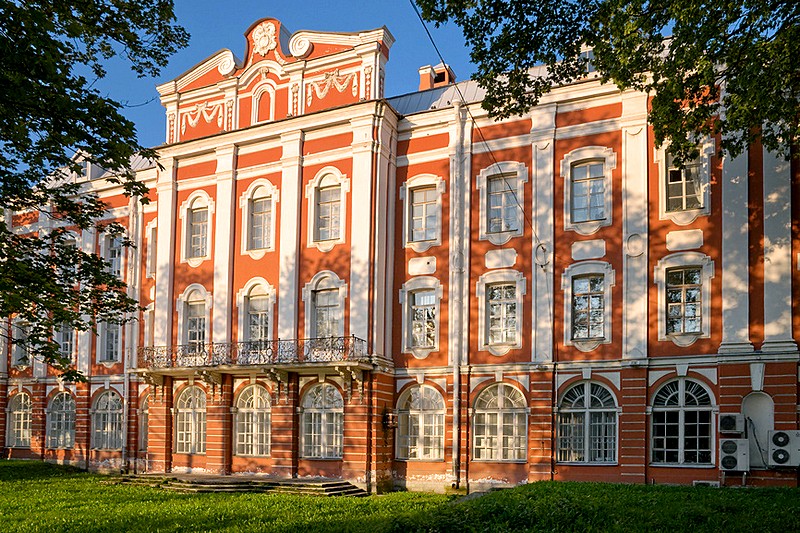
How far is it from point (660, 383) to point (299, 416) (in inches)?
366

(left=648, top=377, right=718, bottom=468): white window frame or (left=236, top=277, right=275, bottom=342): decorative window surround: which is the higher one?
(left=236, top=277, right=275, bottom=342): decorative window surround

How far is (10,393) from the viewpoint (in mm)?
29438

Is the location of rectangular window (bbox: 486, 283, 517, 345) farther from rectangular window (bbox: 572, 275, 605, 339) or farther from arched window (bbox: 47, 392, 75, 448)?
arched window (bbox: 47, 392, 75, 448)

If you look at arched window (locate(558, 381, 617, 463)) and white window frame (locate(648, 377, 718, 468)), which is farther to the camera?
arched window (locate(558, 381, 617, 463))

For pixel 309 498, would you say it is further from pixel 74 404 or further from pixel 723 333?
pixel 74 404

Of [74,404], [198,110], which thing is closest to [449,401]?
[198,110]

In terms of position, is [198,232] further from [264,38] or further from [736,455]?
[736,455]

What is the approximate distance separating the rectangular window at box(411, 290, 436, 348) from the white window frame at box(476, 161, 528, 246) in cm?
213

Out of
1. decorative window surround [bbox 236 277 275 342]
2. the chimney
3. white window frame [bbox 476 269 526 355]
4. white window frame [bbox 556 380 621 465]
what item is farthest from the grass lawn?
the chimney

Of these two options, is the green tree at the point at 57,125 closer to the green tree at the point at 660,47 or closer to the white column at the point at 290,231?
the green tree at the point at 660,47

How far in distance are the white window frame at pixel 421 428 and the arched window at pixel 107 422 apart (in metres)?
9.89

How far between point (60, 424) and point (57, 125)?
22.0m

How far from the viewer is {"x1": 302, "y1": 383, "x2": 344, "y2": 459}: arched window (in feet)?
71.8

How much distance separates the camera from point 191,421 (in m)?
24.5
